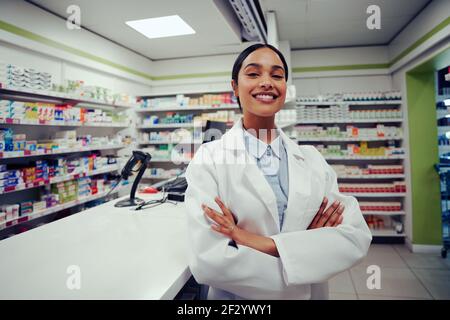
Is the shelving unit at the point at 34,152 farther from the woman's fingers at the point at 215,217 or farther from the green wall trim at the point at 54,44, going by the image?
the woman's fingers at the point at 215,217

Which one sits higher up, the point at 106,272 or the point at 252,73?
the point at 252,73

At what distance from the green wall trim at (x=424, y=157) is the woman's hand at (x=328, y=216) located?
4023 millimetres

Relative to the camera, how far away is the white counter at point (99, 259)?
918 millimetres

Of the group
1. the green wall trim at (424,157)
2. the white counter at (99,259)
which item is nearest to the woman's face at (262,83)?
the white counter at (99,259)

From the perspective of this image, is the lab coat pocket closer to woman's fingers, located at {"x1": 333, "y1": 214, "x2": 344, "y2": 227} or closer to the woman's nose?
woman's fingers, located at {"x1": 333, "y1": 214, "x2": 344, "y2": 227}

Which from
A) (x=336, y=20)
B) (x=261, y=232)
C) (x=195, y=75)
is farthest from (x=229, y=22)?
(x=261, y=232)

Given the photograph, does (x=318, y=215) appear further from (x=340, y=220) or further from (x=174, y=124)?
(x=174, y=124)

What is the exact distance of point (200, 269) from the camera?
99cm

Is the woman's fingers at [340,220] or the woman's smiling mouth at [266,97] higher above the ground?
the woman's smiling mouth at [266,97]

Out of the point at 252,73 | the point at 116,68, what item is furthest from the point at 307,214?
the point at 116,68

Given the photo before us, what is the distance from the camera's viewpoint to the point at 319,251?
39.6 inches

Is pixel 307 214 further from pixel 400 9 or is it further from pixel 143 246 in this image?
pixel 400 9
